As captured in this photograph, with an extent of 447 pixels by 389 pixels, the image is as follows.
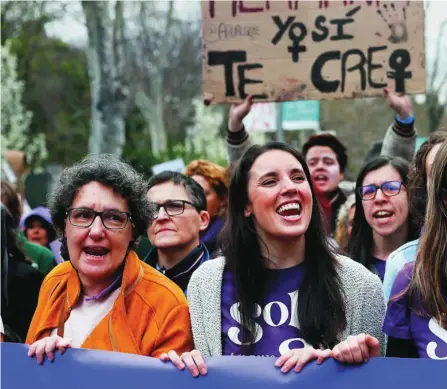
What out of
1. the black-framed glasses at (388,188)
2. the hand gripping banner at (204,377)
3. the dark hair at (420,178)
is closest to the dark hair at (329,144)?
the black-framed glasses at (388,188)

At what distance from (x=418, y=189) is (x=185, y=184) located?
47.7 inches

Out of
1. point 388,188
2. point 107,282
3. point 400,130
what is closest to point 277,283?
point 107,282

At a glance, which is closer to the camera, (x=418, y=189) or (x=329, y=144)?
(x=418, y=189)

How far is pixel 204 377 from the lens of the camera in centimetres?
280

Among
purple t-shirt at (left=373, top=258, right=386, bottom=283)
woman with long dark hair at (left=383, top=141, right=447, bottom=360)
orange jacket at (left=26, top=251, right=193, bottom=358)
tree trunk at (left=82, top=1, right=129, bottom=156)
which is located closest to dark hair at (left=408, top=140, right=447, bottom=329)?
woman with long dark hair at (left=383, top=141, right=447, bottom=360)

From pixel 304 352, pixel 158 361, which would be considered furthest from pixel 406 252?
pixel 158 361

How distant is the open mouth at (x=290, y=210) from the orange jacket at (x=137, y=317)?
509 millimetres

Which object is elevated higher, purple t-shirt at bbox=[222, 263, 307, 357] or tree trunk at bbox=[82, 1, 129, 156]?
tree trunk at bbox=[82, 1, 129, 156]

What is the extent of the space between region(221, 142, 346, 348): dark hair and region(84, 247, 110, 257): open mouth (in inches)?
19.0

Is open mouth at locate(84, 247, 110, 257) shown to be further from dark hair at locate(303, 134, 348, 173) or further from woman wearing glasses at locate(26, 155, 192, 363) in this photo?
dark hair at locate(303, 134, 348, 173)

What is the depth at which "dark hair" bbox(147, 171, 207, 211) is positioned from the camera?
14.5 ft

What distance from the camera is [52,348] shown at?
292 centimetres

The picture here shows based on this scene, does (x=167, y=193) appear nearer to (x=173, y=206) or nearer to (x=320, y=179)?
(x=173, y=206)

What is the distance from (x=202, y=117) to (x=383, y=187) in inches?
1532
